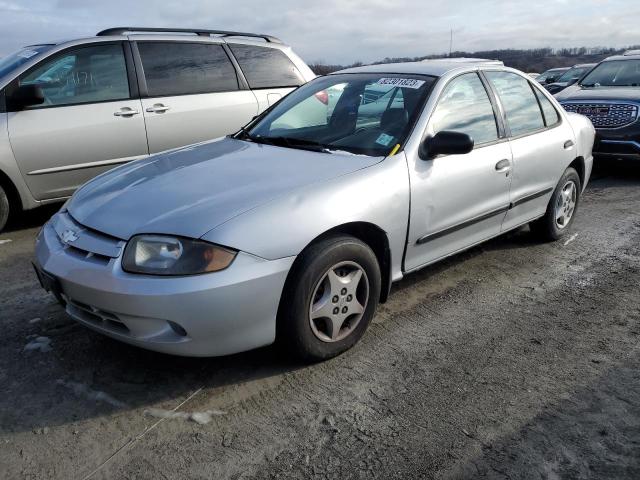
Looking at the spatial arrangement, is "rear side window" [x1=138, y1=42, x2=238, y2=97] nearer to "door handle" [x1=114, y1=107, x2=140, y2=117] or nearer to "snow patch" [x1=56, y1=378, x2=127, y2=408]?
"door handle" [x1=114, y1=107, x2=140, y2=117]

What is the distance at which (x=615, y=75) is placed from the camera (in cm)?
886

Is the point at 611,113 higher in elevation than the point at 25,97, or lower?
lower

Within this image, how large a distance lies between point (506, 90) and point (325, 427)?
2.90m

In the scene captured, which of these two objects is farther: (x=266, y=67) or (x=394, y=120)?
(x=266, y=67)

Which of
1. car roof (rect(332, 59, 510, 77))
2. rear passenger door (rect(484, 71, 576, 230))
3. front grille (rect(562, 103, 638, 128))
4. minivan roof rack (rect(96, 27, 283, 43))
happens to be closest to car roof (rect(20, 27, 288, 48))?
minivan roof rack (rect(96, 27, 283, 43))

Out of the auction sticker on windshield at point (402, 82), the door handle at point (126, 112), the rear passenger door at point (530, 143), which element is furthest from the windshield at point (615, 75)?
the door handle at point (126, 112)

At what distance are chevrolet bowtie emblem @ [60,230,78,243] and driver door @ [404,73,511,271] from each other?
1775 mm

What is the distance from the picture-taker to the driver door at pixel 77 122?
485cm

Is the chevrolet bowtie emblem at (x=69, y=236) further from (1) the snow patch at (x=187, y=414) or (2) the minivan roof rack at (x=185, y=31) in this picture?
(2) the minivan roof rack at (x=185, y=31)

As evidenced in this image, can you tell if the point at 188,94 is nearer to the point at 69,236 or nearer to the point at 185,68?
the point at 185,68

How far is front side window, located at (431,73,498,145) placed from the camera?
3.55 m

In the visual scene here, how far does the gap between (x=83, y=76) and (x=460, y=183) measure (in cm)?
363

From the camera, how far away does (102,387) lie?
8.87 ft

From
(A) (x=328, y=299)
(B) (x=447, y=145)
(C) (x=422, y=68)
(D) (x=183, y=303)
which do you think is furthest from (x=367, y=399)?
(C) (x=422, y=68)
